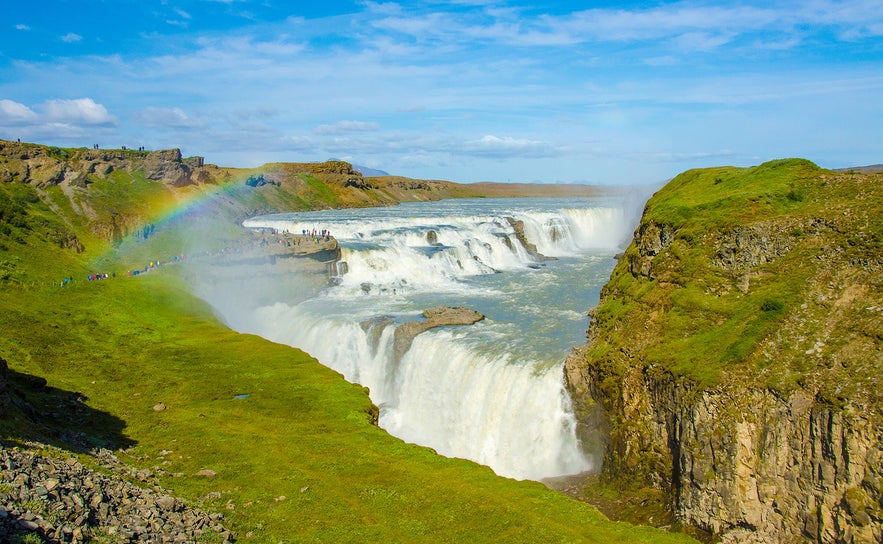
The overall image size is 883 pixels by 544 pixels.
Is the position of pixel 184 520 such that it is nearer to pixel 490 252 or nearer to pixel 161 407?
pixel 161 407

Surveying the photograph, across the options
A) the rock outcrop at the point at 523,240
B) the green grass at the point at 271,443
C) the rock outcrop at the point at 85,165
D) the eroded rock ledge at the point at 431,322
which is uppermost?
the rock outcrop at the point at 85,165

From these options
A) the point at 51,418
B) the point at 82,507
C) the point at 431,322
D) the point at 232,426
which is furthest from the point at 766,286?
the point at 51,418

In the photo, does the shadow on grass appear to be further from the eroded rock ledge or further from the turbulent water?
the eroded rock ledge

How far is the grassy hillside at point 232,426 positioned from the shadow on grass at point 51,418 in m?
0.08

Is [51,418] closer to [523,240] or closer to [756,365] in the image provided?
[756,365]

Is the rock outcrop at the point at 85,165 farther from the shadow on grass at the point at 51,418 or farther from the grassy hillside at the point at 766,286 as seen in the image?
the grassy hillside at the point at 766,286

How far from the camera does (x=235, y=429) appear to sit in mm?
22141

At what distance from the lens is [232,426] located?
2252cm

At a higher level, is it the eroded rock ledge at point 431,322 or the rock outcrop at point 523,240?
the rock outcrop at point 523,240

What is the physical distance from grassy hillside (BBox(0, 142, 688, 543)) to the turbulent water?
5.50 meters

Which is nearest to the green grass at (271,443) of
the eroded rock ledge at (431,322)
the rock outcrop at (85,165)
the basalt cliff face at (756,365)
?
the basalt cliff face at (756,365)

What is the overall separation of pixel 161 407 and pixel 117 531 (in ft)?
40.5

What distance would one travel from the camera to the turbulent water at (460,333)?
27062mm

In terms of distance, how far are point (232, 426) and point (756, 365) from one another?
18692 millimetres
